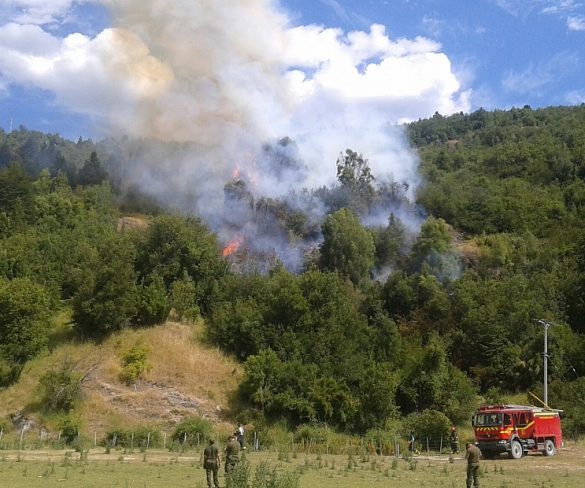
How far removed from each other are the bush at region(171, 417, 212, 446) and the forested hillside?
15.0ft

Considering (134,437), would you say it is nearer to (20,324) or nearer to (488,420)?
(20,324)

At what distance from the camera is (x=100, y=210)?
279 ft

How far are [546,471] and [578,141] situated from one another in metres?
94.1

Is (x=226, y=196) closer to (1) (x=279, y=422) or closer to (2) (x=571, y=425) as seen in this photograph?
(1) (x=279, y=422)

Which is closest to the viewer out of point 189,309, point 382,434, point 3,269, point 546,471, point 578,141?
point 546,471

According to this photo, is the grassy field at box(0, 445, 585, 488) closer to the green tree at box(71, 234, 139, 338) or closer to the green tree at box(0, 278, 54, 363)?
the green tree at box(0, 278, 54, 363)

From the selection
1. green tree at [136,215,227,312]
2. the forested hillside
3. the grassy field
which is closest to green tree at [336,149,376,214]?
the forested hillside

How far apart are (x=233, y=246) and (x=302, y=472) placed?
193ft

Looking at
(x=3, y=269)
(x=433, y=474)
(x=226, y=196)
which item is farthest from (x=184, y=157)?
(x=433, y=474)

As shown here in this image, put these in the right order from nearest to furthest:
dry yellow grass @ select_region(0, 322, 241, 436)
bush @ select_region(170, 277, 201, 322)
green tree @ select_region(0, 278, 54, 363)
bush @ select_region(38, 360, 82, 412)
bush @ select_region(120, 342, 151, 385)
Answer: bush @ select_region(38, 360, 82, 412) → dry yellow grass @ select_region(0, 322, 241, 436) → bush @ select_region(120, 342, 151, 385) → green tree @ select_region(0, 278, 54, 363) → bush @ select_region(170, 277, 201, 322)

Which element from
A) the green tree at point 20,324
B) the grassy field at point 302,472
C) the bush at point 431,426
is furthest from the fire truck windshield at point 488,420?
the green tree at point 20,324

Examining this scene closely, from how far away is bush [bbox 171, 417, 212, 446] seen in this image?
3798 centimetres

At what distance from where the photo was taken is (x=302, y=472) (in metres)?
20.8

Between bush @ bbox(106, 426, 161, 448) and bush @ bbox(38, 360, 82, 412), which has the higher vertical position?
bush @ bbox(38, 360, 82, 412)
